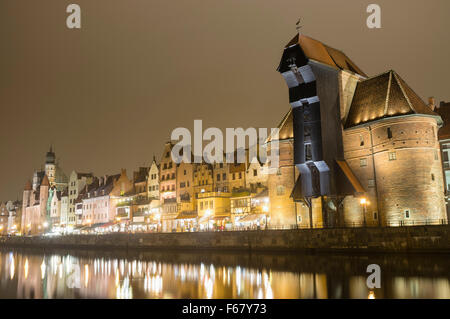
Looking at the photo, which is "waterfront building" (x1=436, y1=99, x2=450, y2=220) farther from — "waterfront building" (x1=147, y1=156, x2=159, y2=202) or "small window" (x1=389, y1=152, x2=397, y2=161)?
"waterfront building" (x1=147, y1=156, x2=159, y2=202)

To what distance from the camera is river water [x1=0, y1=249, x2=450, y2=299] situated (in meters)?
21.1

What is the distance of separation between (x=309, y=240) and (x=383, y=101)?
652 inches

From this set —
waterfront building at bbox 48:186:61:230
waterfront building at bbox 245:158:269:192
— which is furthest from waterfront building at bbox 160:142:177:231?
waterfront building at bbox 48:186:61:230

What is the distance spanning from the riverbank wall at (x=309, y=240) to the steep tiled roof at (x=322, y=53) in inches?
727

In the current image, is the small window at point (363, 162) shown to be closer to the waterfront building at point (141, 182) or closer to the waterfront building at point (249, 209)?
the waterfront building at point (249, 209)

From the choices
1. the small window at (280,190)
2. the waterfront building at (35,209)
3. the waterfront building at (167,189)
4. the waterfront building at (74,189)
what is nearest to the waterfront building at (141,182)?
the waterfront building at (167,189)

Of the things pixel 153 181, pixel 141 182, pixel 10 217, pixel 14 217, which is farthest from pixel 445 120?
pixel 10 217

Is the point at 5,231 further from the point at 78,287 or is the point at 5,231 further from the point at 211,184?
the point at 78,287

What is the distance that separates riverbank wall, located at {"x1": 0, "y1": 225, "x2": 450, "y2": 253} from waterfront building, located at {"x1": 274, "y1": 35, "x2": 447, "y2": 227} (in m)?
3.94

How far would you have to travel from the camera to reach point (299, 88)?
153 feet

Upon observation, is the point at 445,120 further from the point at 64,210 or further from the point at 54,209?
the point at 54,209

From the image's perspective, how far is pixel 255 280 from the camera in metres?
25.6

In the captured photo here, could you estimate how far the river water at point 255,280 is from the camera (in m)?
21.1

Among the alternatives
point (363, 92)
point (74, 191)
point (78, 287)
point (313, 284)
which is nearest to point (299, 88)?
point (363, 92)
